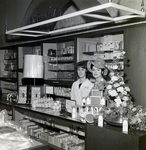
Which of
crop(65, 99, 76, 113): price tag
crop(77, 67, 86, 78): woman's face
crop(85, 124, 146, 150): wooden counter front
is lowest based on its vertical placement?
crop(85, 124, 146, 150): wooden counter front

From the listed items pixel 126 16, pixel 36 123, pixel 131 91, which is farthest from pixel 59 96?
pixel 126 16

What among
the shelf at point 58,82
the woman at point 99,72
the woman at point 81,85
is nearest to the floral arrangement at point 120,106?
the woman at point 99,72

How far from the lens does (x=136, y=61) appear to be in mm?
3209

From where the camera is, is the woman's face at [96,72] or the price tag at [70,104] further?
the price tag at [70,104]

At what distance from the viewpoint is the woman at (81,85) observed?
3.80 m

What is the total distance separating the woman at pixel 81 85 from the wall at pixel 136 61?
764 millimetres

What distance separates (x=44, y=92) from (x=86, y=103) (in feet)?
5.34

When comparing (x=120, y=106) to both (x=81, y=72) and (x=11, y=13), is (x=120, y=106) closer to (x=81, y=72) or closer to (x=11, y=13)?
(x=81, y=72)

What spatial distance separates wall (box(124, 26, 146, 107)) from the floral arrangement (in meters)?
0.19

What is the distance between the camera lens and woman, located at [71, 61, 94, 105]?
12.5ft

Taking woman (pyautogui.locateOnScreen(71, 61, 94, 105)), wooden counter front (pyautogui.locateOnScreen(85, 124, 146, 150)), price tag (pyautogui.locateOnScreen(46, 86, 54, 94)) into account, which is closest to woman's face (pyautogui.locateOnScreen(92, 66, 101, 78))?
woman (pyautogui.locateOnScreen(71, 61, 94, 105))

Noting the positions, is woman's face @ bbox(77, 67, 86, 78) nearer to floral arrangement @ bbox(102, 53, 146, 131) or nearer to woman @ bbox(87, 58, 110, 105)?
woman @ bbox(87, 58, 110, 105)

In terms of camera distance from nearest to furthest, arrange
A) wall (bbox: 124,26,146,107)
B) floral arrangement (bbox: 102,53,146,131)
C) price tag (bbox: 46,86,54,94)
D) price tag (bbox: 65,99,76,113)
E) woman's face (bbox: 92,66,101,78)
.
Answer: floral arrangement (bbox: 102,53,146,131) < wall (bbox: 124,26,146,107) < woman's face (bbox: 92,66,101,78) < price tag (bbox: 65,99,76,113) < price tag (bbox: 46,86,54,94)

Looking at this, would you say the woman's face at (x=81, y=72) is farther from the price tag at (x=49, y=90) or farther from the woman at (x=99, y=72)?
the price tag at (x=49, y=90)
